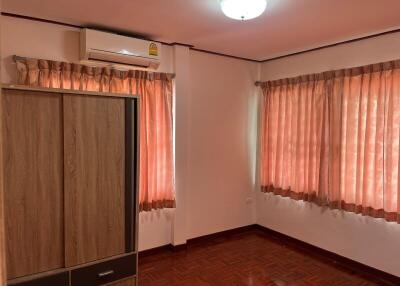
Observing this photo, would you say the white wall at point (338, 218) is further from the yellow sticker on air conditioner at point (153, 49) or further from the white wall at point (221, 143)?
the yellow sticker on air conditioner at point (153, 49)

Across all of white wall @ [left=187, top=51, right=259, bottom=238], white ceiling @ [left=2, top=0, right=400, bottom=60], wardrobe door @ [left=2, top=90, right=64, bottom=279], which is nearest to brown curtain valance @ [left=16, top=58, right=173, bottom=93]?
white ceiling @ [left=2, top=0, right=400, bottom=60]

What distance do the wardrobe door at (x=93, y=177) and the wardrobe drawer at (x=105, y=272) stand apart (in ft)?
0.21

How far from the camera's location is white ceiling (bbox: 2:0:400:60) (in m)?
2.33

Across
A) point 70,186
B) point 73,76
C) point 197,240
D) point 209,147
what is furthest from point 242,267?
point 73,76

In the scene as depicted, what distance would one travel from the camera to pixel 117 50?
2908 mm

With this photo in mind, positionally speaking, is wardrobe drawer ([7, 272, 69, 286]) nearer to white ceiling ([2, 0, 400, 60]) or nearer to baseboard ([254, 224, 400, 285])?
white ceiling ([2, 0, 400, 60])

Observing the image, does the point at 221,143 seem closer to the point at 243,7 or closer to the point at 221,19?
the point at 221,19

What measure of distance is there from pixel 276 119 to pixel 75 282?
9.76 ft

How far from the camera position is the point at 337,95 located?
3318 mm

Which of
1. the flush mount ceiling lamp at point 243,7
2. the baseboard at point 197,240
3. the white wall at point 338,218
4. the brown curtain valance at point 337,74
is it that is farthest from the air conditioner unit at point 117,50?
the baseboard at point 197,240

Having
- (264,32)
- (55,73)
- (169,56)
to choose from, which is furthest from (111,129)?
(264,32)

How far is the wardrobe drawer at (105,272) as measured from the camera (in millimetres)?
2242

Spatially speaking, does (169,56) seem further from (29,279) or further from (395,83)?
(29,279)

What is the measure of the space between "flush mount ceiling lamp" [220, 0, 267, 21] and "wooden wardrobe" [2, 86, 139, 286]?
3.26ft
